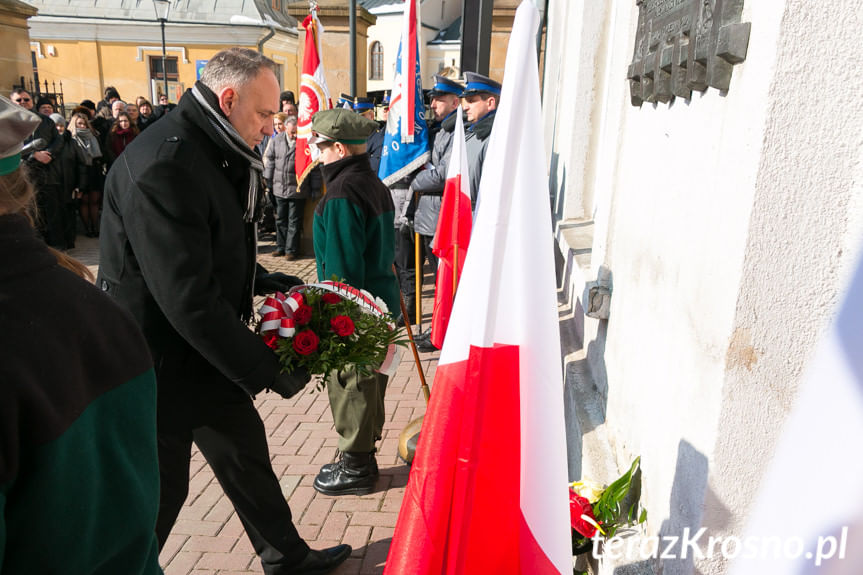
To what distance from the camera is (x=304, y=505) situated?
3752 mm

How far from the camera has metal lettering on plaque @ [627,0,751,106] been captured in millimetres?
1664

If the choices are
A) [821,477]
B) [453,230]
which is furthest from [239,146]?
[453,230]

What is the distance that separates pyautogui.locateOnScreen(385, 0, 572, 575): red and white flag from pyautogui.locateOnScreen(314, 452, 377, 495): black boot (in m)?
2.14

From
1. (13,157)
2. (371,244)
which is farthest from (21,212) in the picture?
(371,244)

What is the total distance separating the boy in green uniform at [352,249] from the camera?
372 centimetres

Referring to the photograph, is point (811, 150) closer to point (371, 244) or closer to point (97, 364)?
point (97, 364)

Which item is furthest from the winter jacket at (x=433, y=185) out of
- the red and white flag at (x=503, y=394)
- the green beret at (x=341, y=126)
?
the red and white flag at (x=503, y=394)

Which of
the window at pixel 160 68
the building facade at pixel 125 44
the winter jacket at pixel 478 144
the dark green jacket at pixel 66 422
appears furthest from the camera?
the window at pixel 160 68

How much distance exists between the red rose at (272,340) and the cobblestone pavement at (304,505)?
24 cm

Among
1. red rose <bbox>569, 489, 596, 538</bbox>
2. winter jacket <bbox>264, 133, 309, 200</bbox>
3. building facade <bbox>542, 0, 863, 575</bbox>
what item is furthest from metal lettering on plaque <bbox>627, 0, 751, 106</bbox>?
winter jacket <bbox>264, 133, 309, 200</bbox>

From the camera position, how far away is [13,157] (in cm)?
119

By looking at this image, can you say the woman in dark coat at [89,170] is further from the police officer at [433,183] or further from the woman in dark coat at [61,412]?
the woman in dark coat at [61,412]

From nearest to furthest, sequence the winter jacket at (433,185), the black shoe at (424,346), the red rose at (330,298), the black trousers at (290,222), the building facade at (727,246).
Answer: the building facade at (727,246) < the red rose at (330,298) < the black shoe at (424,346) < the winter jacket at (433,185) < the black trousers at (290,222)

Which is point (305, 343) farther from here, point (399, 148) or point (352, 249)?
point (399, 148)
